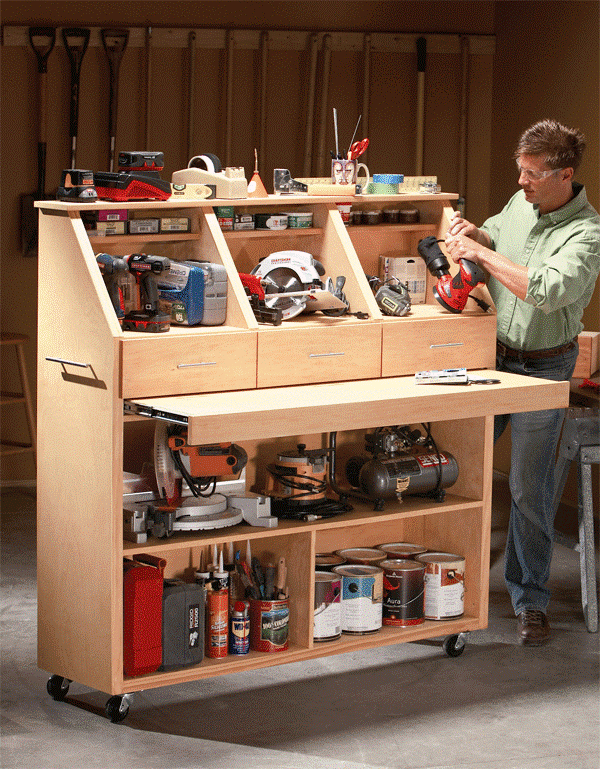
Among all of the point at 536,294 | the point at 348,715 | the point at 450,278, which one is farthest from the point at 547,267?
the point at 348,715

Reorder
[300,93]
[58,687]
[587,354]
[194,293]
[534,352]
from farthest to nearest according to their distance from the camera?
1. [300,93]
2. [587,354]
3. [534,352]
4. [58,687]
5. [194,293]

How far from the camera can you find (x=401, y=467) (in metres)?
4.30

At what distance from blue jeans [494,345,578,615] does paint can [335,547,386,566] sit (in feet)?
1.81

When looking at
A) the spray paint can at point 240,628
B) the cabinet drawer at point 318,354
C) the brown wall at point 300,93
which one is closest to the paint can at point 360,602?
the spray paint can at point 240,628

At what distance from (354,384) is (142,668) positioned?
112cm

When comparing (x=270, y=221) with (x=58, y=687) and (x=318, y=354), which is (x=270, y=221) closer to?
(x=318, y=354)

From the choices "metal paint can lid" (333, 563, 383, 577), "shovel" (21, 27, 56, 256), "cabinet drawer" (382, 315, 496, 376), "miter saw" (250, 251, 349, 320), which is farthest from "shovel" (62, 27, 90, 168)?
"metal paint can lid" (333, 563, 383, 577)

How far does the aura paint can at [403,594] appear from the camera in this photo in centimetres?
435

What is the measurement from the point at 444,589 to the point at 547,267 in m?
1.21

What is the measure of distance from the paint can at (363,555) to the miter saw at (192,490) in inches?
23.2

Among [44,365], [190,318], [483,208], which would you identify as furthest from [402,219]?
[483,208]

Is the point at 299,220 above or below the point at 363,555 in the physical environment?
above

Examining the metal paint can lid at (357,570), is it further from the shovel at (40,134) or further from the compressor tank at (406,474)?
the shovel at (40,134)

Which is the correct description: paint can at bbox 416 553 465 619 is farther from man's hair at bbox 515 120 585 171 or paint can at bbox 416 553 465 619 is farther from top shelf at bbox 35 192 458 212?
man's hair at bbox 515 120 585 171
